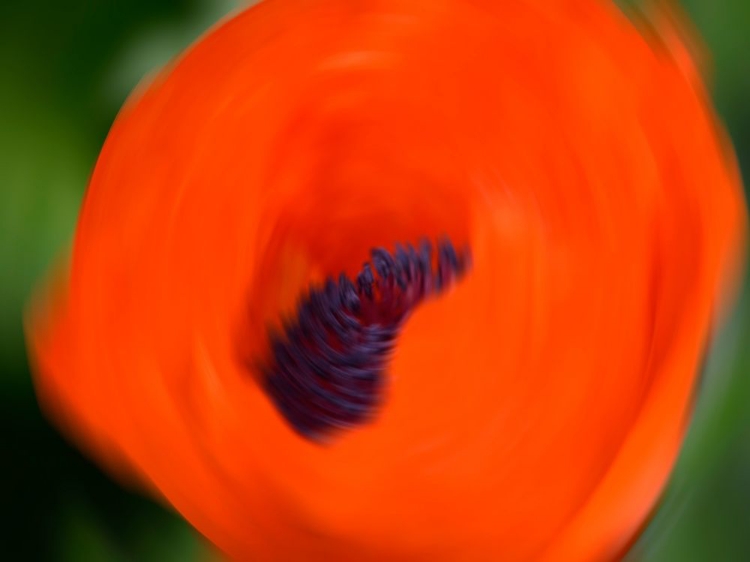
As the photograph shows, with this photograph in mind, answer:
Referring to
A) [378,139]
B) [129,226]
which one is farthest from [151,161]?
[378,139]

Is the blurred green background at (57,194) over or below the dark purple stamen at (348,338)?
over

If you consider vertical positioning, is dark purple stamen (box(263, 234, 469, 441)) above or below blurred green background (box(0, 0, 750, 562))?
below

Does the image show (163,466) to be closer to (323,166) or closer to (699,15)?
(323,166)

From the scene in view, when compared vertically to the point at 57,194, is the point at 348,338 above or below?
below

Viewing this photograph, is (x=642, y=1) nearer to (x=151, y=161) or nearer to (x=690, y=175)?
(x=690, y=175)

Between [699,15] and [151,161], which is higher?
[151,161]

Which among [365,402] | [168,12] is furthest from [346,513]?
[168,12]

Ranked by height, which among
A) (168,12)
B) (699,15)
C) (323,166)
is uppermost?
(168,12)
